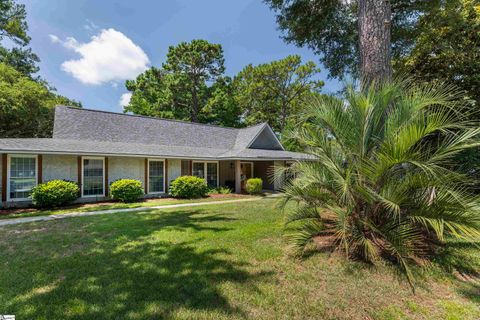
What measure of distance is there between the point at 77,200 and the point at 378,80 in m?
13.7

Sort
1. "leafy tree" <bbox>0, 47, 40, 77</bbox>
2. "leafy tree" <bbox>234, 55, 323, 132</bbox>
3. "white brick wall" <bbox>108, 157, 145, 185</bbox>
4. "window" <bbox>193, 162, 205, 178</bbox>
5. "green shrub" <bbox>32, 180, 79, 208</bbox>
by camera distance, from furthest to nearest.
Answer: "leafy tree" <bbox>234, 55, 323, 132</bbox>
"leafy tree" <bbox>0, 47, 40, 77</bbox>
"window" <bbox>193, 162, 205, 178</bbox>
"white brick wall" <bbox>108, 157, 145, 185</bbox>
"green shrub" <bbox>32, 180, 79, 208</bbox>

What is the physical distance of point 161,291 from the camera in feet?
10.9

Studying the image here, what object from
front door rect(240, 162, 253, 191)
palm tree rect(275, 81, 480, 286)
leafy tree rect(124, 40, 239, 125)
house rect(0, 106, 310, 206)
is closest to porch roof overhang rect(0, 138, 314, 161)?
house rect(0, 106, 310, 206)

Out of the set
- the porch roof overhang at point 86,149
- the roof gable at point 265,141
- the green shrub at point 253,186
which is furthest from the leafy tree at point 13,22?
the green shrub at point 253,186

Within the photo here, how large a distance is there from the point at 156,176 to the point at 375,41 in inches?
494

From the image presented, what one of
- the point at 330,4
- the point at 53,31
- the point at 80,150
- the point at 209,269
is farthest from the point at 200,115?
the point at 209,269

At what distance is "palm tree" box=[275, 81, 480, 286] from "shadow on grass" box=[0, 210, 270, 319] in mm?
1931

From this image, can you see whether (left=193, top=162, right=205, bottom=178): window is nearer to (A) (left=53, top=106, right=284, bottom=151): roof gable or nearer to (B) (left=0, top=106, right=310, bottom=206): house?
(B) (left=0, top=106, right=310, bottom=206): house

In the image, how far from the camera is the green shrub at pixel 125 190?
1197cm

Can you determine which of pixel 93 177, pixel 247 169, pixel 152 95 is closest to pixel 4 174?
pixel 93 177

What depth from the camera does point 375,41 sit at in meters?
5.94

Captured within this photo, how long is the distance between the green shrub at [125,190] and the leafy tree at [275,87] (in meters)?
20.7

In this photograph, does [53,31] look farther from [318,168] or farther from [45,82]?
[318,168]

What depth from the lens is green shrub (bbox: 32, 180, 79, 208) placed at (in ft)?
33.3
